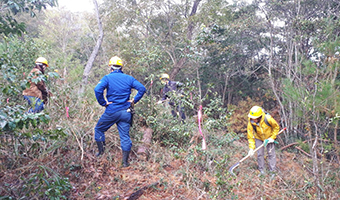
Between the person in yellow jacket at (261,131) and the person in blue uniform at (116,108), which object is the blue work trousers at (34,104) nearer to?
the person in blue uniform at (116,108)

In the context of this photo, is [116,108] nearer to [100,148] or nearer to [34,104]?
[100,148]

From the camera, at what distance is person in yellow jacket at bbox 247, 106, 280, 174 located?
4.46 m

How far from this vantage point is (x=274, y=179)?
4.30m

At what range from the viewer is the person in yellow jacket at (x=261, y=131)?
4.46m

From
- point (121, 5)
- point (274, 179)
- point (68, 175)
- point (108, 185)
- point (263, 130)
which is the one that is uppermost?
point (121, 5)

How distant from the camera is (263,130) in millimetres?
4617

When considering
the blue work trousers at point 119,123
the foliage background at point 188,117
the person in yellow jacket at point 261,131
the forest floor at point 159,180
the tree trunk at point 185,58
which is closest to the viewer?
the foliage background at point 188,117

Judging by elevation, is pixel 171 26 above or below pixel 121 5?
below

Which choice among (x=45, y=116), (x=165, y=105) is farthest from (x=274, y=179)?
(x=45, y=116)

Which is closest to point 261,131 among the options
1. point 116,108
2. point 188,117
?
point 188,117

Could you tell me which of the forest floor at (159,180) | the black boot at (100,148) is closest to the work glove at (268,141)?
the forest floor at (159,180)

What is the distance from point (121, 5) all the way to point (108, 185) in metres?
8.87

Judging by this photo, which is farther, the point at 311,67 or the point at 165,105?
the point at 165,105

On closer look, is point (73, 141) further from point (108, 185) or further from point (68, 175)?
point (108, 185)
